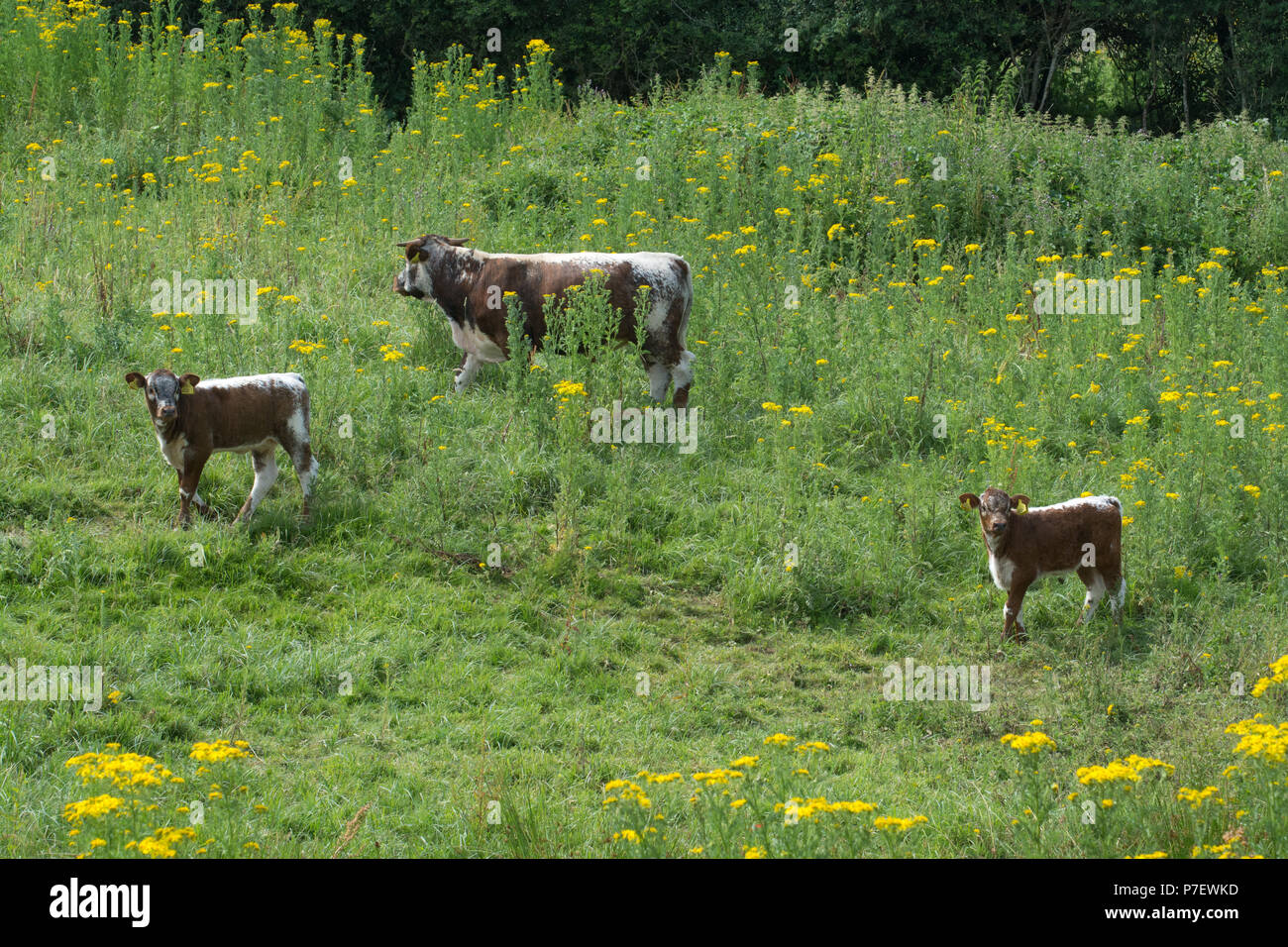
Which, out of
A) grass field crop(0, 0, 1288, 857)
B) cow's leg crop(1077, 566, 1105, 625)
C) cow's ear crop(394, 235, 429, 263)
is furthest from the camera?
cow's ear crop(394, 235, 429, 263)

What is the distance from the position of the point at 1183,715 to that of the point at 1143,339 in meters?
4.67

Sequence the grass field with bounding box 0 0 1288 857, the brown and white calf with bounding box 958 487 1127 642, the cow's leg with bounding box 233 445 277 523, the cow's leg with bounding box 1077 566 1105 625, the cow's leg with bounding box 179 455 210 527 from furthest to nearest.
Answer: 1. the cow's leg with bounding box 233 445 277 523
2. the cow's leg with bounding box 179 455 210 527
3. the cow's leg with bounding box 1077 566 1105 625
4. the brown and white calf with bounding box 958 487 1127 642
5. the grass field with bounding box 0 0 1288 857

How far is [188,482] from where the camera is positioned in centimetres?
767

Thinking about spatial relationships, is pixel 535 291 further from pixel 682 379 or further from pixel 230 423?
pixel 230 423

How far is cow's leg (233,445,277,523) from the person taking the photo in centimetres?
787

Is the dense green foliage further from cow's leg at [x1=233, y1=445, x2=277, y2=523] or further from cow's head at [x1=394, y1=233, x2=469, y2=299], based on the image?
cow's leg at [x1=233, y1=445, x2=277, y2=523]

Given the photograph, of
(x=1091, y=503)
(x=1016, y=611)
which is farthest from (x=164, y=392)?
(x=1091, y=503)

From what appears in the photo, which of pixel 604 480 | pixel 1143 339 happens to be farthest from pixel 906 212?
pixel 604 480

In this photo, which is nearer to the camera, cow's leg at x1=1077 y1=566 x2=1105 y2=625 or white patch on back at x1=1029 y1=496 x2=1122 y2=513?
white patch on back at x1=1029 y1=496 x2=1122 y2=513

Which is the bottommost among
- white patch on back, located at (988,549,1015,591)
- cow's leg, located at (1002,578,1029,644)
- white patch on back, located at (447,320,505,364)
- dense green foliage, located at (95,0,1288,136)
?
cow's leg, located at (1002,578,1029,644)

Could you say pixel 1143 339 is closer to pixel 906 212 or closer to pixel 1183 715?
pixel 906 212

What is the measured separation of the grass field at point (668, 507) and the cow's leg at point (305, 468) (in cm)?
10

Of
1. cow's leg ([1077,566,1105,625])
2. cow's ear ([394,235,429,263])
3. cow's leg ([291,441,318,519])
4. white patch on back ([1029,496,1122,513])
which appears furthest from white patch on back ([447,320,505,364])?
cow's leg ([1077,566,1105,625])

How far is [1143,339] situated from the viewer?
1059 centimetres
